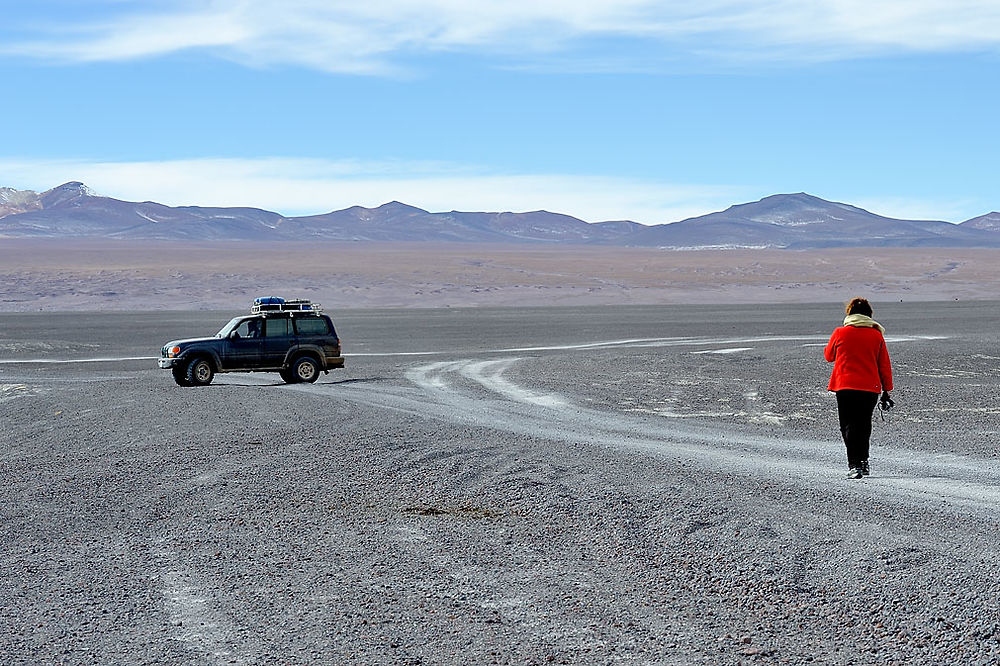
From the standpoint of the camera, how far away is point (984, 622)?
687 centimetres

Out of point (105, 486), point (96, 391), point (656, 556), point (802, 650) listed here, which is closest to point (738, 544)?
point (656, 556)

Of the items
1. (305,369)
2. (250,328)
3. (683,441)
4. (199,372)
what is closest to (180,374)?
(199,372)

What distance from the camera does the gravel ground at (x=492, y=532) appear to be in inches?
272

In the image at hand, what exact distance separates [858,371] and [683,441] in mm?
4257

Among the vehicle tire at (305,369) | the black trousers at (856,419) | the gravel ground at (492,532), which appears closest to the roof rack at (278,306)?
the vehicle tire at (305,369)

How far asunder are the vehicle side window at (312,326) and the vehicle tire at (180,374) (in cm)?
274

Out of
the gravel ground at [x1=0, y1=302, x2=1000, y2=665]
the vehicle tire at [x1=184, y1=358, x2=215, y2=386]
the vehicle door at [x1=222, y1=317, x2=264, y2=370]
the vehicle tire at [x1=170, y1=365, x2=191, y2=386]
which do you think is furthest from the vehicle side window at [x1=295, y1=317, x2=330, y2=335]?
the gravel ground at [x1=0, y1=302, x2=1000, y2=665]

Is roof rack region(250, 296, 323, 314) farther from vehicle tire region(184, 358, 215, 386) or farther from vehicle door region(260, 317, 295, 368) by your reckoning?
vehicle tire region(184, 358, 215, 386)

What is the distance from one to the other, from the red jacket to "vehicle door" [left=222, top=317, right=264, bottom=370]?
54.0 ft

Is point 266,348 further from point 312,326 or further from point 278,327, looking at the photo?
point 312,326

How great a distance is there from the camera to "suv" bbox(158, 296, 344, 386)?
2477 cm

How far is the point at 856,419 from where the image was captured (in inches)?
452

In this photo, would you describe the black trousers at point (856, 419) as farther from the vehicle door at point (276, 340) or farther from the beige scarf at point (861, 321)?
the vehicle door at point (276, 340)

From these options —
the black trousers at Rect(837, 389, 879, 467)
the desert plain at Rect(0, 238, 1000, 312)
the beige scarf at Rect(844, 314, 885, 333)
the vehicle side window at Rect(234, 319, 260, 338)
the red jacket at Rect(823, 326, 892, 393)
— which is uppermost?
the beige scarf at Rect(844, 314, 885, 333)
